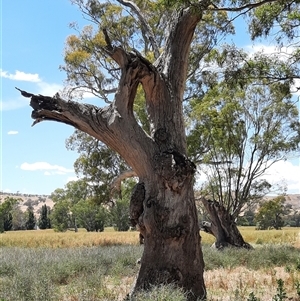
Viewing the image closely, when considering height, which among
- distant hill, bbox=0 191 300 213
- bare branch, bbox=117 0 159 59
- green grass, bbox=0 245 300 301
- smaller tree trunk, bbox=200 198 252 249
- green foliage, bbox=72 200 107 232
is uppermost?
distant hill, bbox=0 191 300 213

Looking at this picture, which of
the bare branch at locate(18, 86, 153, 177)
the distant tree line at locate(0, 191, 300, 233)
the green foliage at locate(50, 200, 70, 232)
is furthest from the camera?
the green foliage at locate(50, 200, 70, 232)

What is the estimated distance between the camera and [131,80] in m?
7.18

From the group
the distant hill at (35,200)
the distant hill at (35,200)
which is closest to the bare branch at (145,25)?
the distant hill at (35,200)

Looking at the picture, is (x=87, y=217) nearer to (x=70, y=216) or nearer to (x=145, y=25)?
(x=70, y=216)

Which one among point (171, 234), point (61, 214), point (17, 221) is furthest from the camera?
point (17, 221)

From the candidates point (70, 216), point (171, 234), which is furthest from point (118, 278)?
point (70, 216)

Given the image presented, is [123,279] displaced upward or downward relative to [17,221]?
downward

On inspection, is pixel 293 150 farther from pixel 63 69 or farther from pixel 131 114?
pixel 131 114

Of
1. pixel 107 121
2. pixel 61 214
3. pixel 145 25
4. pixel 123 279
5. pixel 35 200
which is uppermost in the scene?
pixel 35 200

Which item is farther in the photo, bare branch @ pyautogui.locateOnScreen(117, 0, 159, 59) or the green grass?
bare branch @ pyautogui.locateOnScreen(117, 0, 159, 59)

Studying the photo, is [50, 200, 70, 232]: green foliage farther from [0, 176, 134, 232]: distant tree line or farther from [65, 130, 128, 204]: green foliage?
[65, 130, 128, 204]: green foliage

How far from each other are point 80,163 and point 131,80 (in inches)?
657

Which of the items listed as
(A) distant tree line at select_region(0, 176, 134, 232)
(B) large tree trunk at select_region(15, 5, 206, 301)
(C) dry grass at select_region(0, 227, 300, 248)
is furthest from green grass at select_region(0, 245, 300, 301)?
(A) distant tree line at select_region(0, 176, 134, 232)

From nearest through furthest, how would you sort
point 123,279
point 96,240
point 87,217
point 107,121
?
point 107,121 < point 123,279 < point 96,240 < point 87,217
